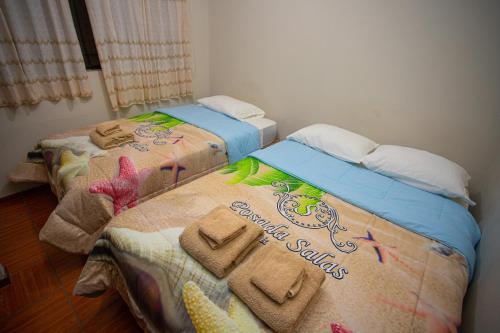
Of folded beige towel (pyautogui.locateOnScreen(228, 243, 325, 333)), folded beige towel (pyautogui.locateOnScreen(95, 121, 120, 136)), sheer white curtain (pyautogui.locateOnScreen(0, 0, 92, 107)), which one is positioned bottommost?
folded beige towel (pyautogui.locateOnScreen(228, 243, 325, 333))

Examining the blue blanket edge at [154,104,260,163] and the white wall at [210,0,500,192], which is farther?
the blue blanket edge at [154,104,260,163]

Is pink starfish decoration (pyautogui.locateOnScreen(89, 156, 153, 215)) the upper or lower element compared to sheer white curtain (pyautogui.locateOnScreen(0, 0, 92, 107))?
lower

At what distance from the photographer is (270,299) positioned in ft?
2.67

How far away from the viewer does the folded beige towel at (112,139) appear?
180 centimetres

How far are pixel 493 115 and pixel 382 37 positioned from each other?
0.93m

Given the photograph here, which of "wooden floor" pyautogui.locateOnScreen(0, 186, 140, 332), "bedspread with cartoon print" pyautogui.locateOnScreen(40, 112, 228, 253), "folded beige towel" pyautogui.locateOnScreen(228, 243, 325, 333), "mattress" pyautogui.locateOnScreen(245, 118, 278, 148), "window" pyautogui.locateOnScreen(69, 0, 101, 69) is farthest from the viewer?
"mattress" pyautogui.locateOnScreen(245, 118, 278, 148)

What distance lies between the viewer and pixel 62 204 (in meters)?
1.43

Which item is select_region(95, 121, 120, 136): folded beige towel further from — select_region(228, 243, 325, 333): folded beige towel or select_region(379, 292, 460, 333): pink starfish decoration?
select_region(379, 292, 460, 333): pink starfish decoration

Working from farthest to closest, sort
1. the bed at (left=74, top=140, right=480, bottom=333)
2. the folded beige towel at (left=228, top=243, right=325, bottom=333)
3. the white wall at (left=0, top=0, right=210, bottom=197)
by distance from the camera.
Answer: the white wall at (left=0, top=0, right=210, bottom=197) → the bed at (left=74, top=140, right=480, bottom=333) → the folded beige towel at (left=228, top=243, right=325, bottom=333)

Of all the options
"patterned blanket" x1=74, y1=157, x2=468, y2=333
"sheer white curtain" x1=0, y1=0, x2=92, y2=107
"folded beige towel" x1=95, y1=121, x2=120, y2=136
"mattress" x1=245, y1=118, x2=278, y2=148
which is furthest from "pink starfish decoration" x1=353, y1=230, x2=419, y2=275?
"sheer white curtain" x1=0, y1=0, x2=92, y2=107

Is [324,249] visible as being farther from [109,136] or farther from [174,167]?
[109,136]

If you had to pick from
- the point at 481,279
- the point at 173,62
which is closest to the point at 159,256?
the point at 481,279

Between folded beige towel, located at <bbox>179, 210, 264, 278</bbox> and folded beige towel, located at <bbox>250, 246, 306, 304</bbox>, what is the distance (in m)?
0.11

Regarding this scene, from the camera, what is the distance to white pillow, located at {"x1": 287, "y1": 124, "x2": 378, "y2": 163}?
6.02 feet
